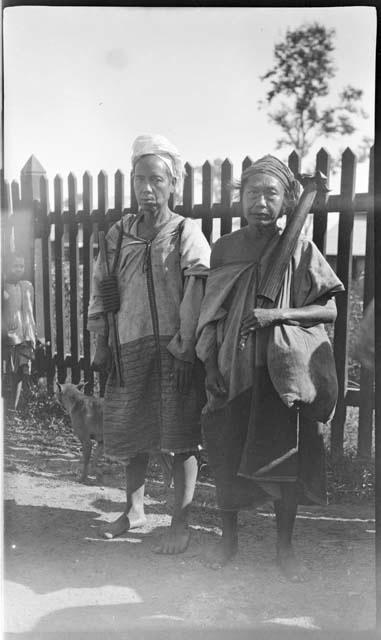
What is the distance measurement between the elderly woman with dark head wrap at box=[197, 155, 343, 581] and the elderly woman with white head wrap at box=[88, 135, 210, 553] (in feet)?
0.44

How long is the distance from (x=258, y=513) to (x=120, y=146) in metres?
1.94

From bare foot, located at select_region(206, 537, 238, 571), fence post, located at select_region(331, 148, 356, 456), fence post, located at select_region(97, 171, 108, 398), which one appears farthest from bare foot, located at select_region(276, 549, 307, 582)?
fence post, located at select_region(97, 171, 108, 398)

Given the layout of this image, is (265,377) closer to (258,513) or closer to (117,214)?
(258,513)

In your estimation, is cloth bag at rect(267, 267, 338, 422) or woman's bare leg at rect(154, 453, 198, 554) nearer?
cloth bag at rect(267, 267, 338, 422)

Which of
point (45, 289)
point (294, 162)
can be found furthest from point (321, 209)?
point (45, 289)

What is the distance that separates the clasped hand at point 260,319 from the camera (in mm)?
3156

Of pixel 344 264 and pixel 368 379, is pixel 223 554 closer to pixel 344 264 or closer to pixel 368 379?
pixel 368 379

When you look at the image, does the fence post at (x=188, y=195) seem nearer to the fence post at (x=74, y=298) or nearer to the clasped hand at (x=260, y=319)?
the fence post at (x=74, y=298)

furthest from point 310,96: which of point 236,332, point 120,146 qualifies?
point 236,332

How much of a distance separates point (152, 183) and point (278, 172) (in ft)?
2.08

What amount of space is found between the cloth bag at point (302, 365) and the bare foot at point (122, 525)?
42.1 inches

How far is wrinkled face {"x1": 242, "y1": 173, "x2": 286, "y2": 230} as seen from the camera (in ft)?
10.4

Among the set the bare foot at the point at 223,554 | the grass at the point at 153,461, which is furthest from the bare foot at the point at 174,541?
the grass at the point at 153,461

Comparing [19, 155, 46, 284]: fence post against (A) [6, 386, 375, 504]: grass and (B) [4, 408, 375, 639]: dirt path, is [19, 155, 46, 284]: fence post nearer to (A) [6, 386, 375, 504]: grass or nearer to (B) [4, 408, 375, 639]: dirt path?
(A) [6, 386, 375, 504]: grass
